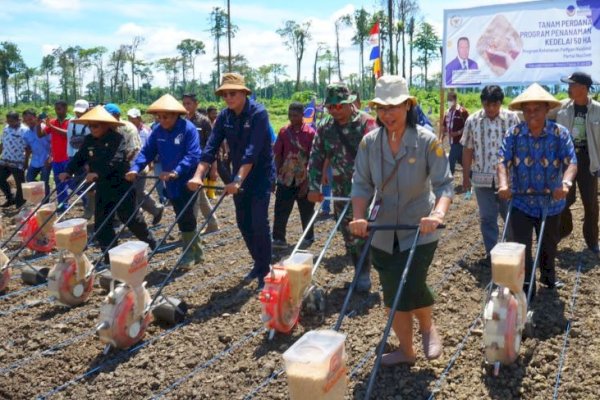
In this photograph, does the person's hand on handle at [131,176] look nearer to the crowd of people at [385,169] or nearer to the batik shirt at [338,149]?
the crowd of people at [385,169]

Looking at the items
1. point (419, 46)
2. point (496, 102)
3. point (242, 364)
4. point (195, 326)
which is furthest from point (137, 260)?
point (419, 46)

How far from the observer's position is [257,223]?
5.27m

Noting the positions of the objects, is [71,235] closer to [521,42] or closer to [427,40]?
[521,42]

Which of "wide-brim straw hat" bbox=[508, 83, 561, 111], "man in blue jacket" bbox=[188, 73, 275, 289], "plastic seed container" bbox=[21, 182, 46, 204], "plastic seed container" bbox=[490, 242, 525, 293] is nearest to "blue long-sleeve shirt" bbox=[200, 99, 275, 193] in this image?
"man in blue jacket" bbox=[188, 73, 275, 289]

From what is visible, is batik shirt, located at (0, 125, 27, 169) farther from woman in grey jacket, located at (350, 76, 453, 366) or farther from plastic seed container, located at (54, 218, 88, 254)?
woman in grey jacket, located at (350, 76, 453, 366)

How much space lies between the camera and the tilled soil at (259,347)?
11.9ft

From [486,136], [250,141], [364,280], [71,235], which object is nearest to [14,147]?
[71,235]

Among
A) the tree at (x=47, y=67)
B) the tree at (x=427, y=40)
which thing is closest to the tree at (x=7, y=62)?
the tree at (x=47, y=67)

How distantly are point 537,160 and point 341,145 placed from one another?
1541 millimetres

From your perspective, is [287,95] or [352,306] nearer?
[352,306]

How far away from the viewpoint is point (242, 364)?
12.9 ft

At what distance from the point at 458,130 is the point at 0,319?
313 inches

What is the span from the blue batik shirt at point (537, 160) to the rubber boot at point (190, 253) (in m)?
3.26

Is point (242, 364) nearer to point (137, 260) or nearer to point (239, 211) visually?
point (137, 260)
